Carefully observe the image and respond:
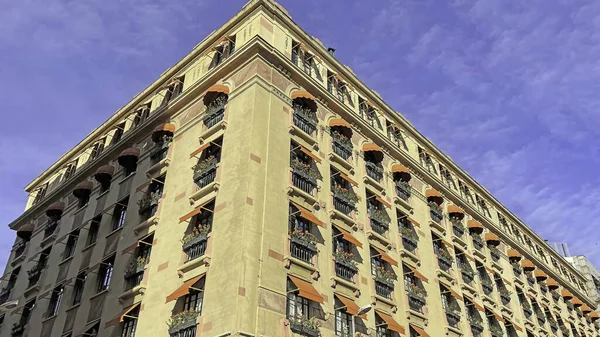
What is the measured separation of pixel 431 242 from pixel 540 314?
701 inches

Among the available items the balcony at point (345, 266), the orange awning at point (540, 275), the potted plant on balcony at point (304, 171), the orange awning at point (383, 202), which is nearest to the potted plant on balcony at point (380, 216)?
the orange awning at point (383, 202)

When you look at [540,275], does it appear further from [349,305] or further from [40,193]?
[40,193]

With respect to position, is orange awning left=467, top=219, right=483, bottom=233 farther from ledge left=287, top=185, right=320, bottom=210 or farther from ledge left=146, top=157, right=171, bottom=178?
ledge left=146, top=157, right=171, bottom=178

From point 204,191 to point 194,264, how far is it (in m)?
3.80

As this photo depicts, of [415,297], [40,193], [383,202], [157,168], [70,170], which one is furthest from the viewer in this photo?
[40,193]

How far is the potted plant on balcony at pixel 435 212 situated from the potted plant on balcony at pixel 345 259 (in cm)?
1248

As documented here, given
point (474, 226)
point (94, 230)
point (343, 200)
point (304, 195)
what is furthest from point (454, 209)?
point (94, 230)

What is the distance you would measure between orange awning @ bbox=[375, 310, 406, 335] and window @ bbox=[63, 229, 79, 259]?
19.4 m

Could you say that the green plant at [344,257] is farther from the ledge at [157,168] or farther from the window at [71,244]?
the window at [71,244]

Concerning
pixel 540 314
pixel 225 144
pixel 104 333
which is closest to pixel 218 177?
pixel 225 144

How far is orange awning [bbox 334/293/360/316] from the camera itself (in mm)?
23434

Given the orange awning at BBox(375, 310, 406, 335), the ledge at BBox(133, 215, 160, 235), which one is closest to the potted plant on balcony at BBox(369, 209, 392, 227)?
the orange awning at BBox(375, 310, 406, 335)

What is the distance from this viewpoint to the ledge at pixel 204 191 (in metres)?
24.3

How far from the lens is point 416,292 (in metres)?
29.8
